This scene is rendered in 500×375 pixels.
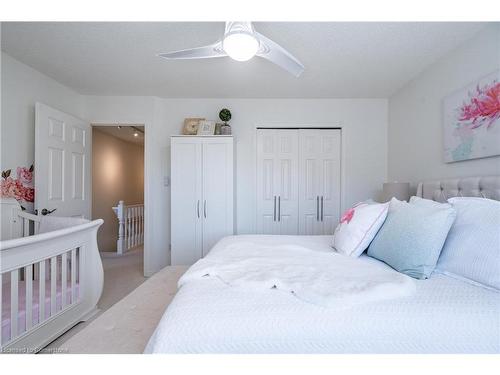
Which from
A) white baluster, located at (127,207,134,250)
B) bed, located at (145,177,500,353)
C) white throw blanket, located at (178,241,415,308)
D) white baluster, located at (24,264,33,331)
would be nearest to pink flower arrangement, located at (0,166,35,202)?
white baluster, located at (24,264,33,331)

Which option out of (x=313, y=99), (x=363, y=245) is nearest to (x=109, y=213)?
(x=313, y=99)

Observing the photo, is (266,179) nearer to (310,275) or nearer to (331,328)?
(310,275)

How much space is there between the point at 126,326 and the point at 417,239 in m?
1.59

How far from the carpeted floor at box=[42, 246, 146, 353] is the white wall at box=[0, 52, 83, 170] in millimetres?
1585

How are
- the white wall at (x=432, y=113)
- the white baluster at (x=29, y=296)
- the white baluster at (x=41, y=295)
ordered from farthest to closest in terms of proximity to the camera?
1. the white wall at (x=432, y=113)
2. the white baluster at (x=41, y=295)
3. the white baluster at (x=29, y=296)

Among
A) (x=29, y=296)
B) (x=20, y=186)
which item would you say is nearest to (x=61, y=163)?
(x=20, y=186)

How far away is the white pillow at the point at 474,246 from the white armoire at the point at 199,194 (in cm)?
206

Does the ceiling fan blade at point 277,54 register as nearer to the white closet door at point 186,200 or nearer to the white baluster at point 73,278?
the white closet door at point 186,200

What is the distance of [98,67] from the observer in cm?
225

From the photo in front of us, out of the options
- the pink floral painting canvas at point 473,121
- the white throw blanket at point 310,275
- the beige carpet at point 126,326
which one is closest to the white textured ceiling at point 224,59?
the pink floral painting canvas at point 473,121

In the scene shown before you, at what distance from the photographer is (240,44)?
1197mm

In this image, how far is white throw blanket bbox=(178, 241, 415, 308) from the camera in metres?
0.86

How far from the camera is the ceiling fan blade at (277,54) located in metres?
1.34
